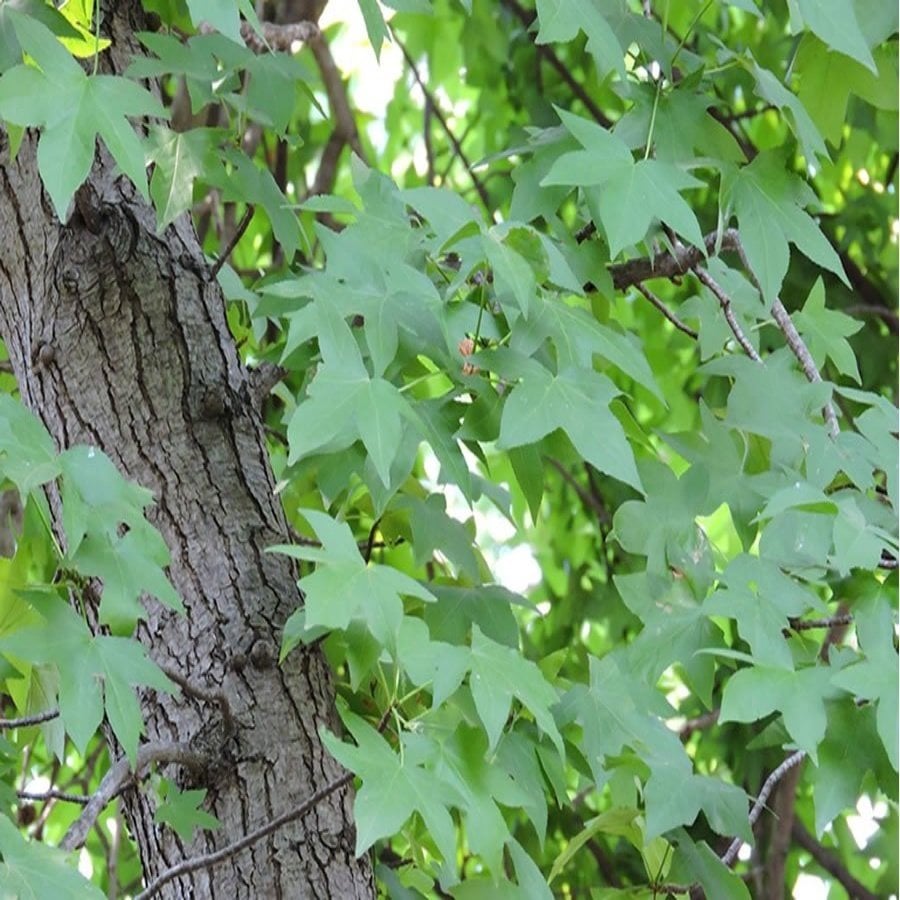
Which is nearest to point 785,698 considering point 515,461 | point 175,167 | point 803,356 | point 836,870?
point 515,461

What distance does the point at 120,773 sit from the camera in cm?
106

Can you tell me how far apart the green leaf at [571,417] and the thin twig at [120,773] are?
0.34 m

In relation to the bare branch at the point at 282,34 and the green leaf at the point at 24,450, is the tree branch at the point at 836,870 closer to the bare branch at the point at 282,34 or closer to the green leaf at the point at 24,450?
the bare branch at the point at 282,34

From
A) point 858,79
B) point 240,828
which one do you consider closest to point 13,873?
point 240,828

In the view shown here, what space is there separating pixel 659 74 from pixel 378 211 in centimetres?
25

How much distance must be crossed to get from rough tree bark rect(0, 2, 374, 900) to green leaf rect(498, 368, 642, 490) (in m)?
0.34

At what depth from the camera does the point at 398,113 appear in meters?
3.08

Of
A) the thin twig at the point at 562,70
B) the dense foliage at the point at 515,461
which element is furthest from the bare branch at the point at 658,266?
the thin twig at the point at 562,70

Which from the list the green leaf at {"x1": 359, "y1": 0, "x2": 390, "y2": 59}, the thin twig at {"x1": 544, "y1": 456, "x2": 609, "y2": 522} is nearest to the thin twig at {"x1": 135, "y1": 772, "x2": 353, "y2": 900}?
the green leaf at {"x1": 359, "y1": 0, "x2": 390, "y2": 59}

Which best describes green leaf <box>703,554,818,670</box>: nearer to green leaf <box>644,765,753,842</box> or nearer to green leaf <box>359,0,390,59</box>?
green leaf <box>644,765,753,842</box>

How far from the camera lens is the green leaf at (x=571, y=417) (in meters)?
0.94

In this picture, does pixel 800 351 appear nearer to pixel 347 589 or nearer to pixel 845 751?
pixel 845 751

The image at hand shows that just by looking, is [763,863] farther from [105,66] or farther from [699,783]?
[105,66]

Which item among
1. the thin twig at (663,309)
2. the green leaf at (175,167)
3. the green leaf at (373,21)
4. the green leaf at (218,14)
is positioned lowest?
the thin twig at (663,309)
